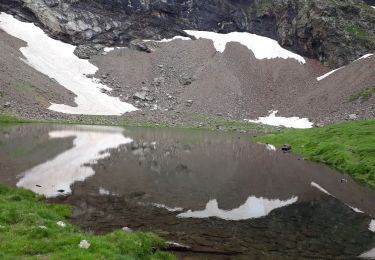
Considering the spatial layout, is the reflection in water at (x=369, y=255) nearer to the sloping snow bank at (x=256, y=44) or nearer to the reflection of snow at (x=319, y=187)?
the reflection of snow at (x=319, y=187)

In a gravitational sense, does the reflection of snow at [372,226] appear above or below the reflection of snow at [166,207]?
above

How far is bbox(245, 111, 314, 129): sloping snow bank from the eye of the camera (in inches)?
4943

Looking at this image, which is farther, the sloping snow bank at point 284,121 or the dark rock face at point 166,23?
the dark rock face at point 166,23

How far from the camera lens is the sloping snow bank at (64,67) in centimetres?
13350

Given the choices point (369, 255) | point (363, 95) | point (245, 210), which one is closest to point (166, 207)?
point (245, 210)

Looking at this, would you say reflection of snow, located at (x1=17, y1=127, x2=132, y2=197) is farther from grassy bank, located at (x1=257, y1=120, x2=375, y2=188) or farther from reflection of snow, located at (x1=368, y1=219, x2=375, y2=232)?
grassy bank, located at (x1=257, y1=120, x2=375, y2=188)

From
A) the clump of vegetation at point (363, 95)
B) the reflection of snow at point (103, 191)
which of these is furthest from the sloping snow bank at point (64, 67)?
the reflection of snow at point (103, 191)

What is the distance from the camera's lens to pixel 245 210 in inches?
1120

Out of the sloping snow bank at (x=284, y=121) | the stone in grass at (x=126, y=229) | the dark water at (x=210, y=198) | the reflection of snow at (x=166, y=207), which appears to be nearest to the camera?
the stone in grass at (x=126, y=229)

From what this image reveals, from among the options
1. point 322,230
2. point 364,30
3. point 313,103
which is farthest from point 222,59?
point 322,230

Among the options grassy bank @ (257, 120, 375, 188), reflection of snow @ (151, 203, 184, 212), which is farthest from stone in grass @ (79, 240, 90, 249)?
grassy bank @ (257, 120, 375, 188)

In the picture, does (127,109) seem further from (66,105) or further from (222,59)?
(222,59)

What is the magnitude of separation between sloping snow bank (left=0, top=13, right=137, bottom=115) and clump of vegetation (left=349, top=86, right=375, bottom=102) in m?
68.7

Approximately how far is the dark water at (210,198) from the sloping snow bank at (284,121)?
233 ft
